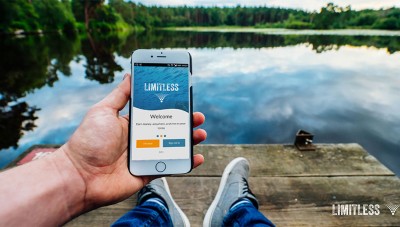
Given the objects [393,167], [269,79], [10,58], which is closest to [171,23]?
[10,58]

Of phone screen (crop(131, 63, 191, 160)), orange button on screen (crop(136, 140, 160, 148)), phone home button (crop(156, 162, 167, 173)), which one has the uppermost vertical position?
phone screen (crop(131, 63, 191, 160))

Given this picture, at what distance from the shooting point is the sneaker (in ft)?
6.89

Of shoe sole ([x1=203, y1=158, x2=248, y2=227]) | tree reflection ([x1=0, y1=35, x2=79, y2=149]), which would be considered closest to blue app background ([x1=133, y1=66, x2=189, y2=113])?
shoe sole ([x1=203, y1=158, x2=248, y2=227])

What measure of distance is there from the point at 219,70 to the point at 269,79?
299cm

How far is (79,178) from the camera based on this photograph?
1.60 m

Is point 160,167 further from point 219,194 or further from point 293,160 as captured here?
point 293,160

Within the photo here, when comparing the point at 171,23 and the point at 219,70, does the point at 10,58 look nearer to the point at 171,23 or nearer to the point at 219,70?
the point at 219,70

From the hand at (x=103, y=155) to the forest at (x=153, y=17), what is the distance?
48827mm

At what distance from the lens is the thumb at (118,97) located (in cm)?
188

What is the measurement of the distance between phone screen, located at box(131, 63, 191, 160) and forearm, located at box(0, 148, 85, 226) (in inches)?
19.6

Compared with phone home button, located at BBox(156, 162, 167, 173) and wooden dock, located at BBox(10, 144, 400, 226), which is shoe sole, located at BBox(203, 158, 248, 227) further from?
phone home button, located at BBox(156, 162, 167, 173)

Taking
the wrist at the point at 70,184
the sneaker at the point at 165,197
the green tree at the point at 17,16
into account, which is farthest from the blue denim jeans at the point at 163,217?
the green tree at the point at 17,16

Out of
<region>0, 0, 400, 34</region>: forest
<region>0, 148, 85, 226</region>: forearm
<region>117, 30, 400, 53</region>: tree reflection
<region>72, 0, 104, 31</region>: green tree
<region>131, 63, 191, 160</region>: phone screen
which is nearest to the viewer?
<region>0, 148, 85, 226</region>: forearm

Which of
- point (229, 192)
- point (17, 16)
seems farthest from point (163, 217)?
point (17, 16)
